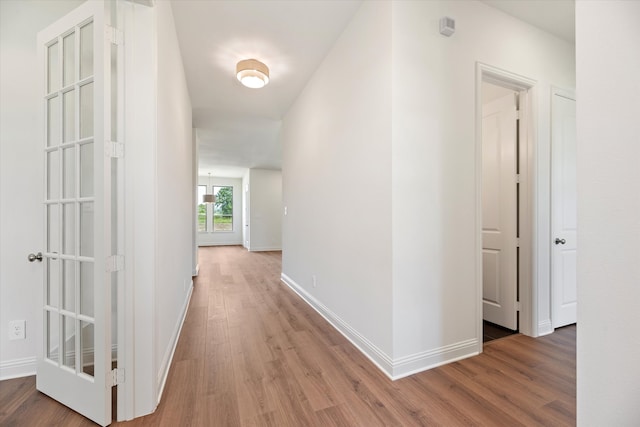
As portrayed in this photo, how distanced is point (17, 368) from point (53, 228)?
110 centimetres

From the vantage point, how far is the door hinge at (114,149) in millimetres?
1382

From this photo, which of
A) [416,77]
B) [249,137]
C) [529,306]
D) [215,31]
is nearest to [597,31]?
[416,77]

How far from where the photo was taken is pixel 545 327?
96.1 inches

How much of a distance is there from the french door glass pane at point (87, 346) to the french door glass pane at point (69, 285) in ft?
0.46

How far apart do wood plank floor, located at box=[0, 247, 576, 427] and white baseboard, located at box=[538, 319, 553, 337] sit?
0.06 metres

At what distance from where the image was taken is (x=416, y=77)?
1870 millimetres

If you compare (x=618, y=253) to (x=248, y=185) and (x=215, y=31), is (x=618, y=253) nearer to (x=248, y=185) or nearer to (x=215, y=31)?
(x=215, y=31)

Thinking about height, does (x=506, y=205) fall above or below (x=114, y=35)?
below

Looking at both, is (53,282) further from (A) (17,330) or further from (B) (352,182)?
(B) (352,182)

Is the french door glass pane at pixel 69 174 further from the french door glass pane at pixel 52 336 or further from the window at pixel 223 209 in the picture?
the window at pixel 223 209

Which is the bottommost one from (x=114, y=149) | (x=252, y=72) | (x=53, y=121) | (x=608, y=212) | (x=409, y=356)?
(x=409, y=356)

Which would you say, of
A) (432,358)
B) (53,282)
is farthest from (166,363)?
(432,358)

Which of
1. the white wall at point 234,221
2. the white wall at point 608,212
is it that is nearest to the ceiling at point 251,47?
the white wall at point 608,212

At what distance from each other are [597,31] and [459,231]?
1514 millimetres
